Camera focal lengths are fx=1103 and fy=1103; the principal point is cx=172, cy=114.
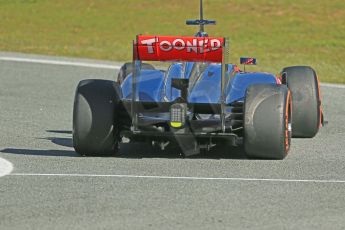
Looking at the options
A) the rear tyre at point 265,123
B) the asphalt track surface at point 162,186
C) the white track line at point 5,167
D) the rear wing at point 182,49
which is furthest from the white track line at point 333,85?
the white track line at point 5,167

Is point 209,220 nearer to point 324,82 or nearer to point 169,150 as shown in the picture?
point 169,150

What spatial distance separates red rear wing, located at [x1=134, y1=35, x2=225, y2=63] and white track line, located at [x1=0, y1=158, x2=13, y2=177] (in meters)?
1.63

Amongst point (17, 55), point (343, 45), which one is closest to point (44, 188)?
point (17, 55)

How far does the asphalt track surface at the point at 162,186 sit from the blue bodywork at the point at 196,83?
62 centimetres

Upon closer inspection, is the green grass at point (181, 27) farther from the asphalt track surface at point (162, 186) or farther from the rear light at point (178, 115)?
the rear light at point (178, 115)

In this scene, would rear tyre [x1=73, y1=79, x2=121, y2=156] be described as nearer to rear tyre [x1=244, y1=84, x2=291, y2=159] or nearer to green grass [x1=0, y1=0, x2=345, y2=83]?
rear tyre [x1=244, y1=84, x2=291, y2=159]

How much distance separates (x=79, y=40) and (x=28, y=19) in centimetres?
424

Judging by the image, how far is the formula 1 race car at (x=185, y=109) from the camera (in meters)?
10.7

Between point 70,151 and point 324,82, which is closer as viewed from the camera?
point 70,151

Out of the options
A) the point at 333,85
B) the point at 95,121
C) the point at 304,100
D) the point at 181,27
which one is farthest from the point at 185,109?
the point at 181,27

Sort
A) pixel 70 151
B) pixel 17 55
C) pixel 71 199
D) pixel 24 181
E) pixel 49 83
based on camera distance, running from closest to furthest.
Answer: pixel 71 199, pixel 24 181, pixel 70 151, pixel 49 83, pixel 17 55

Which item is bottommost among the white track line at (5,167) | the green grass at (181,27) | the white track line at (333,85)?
the green grass at (181,27)

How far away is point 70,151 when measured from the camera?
11.8 m

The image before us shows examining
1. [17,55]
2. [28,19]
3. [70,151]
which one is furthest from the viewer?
[28,19]
